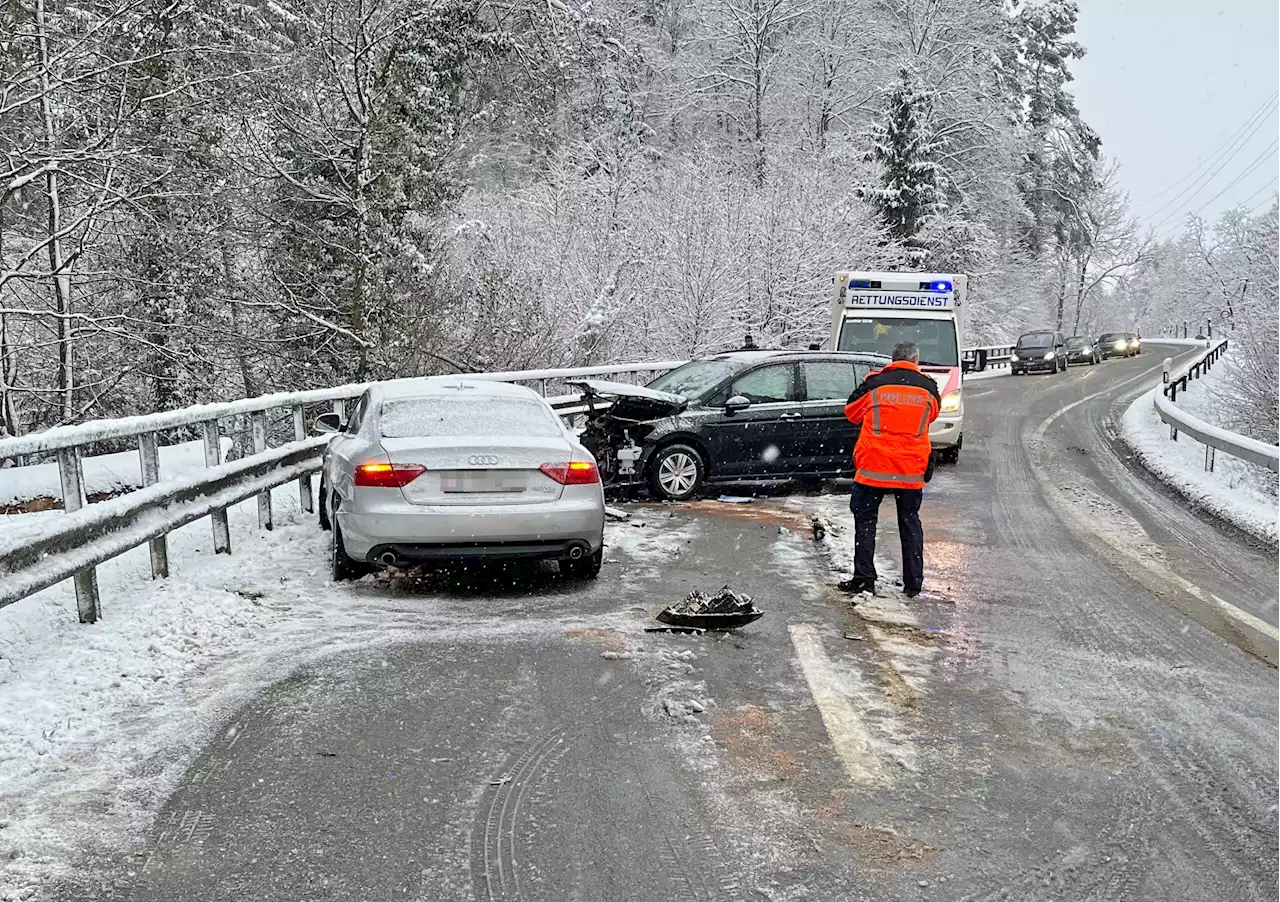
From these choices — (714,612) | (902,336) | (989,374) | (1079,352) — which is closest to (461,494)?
(714,612)

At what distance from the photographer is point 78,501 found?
Result: 5.52 metres

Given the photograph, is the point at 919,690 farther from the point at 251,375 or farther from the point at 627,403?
the point at 251,375

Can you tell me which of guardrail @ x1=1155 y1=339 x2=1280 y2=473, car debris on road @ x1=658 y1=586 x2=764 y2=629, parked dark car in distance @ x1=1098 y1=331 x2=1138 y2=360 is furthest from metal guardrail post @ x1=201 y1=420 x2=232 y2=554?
parked dark car in distance @ x1=1098 y1=331 x2=1138 y2=360

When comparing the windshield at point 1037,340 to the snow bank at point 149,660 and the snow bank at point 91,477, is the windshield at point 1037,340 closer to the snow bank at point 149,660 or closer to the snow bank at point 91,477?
the snow bank at point 91,477

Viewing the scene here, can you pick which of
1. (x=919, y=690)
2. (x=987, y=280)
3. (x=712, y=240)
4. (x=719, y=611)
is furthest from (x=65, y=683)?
(x=987, y=280)

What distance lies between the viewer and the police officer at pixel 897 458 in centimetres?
694

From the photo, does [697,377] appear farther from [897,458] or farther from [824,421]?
[897,458]

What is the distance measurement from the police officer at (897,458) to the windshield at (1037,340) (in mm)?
38449

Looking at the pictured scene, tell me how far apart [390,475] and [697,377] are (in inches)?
242

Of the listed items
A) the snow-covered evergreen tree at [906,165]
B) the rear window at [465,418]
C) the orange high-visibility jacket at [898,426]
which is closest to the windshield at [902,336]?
the orange high-visibility jacket at [898,426]

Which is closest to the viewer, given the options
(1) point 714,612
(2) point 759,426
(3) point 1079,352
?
(1) point 714,612

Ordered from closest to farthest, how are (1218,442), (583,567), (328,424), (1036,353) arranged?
(583,567)
(328,424)
(1218,442)
(1036,353)

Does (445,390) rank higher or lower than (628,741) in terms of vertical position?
higher

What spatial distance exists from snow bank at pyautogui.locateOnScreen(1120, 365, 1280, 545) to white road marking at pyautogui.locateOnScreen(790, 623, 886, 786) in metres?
5.90
